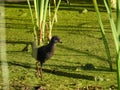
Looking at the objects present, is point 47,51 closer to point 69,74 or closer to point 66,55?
point 69,74

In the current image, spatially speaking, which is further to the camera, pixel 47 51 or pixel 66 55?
pixel 66 55

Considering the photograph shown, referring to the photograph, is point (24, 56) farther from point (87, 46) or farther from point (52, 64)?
point (87, 46)

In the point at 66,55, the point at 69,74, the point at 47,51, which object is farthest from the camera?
the point at 66,55

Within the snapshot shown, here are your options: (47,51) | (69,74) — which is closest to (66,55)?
(69,74)

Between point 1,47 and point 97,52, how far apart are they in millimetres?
878

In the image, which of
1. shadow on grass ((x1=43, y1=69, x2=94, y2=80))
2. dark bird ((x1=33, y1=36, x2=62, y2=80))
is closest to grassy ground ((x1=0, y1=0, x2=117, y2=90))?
shadow on grass ((x1=43, y1=69, x2=94, y2=80))

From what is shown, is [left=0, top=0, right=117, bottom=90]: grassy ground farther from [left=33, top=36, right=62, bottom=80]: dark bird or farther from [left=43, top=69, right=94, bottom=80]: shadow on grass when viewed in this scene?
[left=33, top=36, right=62, bottom=80]: dark bird

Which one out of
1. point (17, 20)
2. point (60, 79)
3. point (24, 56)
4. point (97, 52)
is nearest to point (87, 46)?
point (97, 52)

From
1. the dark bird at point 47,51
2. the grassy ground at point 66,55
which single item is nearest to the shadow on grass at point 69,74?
the grassy ground at point 66,55

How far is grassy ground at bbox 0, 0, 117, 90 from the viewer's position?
306 cm

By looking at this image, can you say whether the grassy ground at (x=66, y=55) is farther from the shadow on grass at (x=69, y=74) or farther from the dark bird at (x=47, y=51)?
the dark bird at (x=47, y=51)

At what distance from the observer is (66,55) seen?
3.76 m

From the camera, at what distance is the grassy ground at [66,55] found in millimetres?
3062

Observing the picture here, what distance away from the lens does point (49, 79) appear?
3.13m
